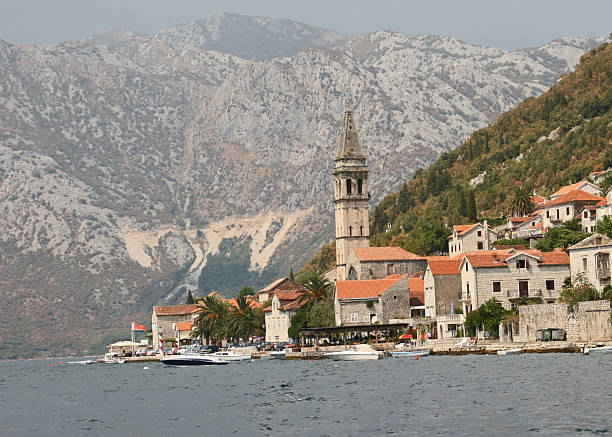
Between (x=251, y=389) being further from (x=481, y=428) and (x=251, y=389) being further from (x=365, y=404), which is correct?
(x=481, y=428)

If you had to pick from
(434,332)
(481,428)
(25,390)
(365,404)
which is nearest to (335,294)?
(434,332)

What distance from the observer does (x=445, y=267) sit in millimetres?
128000

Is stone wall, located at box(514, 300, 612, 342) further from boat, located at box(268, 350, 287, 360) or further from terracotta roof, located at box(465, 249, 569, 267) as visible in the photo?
boat, located at box(268, 350, 287, 360)

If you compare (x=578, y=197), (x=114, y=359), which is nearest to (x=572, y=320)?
(x=578, y=197)

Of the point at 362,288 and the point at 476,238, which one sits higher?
the point at 476,238

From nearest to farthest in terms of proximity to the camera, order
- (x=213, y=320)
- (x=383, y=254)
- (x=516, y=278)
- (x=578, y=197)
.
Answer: (x=516, y=278), (x=578, y=197), (x=383, y=254), (x=213, y=320)

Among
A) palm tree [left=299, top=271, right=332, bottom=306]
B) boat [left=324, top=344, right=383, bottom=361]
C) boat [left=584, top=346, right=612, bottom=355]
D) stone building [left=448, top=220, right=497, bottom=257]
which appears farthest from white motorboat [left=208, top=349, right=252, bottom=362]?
boat [left=584, top=346, right=612, bottom=355]

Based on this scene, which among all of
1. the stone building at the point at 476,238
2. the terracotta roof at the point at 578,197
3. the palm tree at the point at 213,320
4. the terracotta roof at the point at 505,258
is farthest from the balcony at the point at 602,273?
the palm tree at the point at 213,320

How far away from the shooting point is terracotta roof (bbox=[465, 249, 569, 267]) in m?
118

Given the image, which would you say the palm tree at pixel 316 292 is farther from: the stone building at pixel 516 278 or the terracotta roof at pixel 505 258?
the stone building at pixel 516 278

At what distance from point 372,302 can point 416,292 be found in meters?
6.41

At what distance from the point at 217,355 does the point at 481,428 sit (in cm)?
8994

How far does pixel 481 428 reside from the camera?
52688 mm

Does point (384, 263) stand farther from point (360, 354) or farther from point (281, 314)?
point (360, 354)
